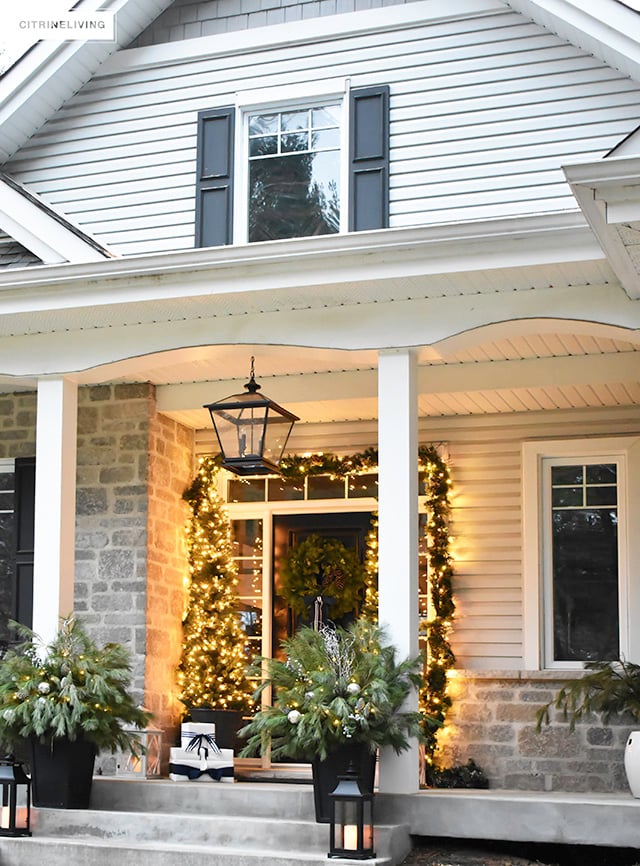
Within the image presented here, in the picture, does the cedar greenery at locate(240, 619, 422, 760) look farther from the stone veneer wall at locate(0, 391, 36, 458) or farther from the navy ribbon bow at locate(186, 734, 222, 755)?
the stone veneer wall at locate(0, 391, 36, 458)

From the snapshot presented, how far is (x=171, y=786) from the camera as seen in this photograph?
7.41m

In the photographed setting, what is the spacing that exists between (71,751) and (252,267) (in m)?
2.95

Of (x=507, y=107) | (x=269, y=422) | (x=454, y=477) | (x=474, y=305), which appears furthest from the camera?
(x=454, y=477)

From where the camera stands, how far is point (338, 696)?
6.55m

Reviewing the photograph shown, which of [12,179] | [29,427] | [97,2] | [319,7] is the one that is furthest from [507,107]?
[29,427]

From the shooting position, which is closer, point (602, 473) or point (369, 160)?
point (369, 160)

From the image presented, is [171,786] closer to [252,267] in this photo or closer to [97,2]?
[252,267]

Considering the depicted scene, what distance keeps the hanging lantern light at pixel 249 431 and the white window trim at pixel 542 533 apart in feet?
7.59

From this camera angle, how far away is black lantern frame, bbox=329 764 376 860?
628cm

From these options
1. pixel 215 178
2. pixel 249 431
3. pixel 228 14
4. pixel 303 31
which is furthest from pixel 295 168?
pixel 249 431

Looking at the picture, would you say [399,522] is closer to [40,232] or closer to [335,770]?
[335,770]

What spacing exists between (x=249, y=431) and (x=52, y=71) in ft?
10.7

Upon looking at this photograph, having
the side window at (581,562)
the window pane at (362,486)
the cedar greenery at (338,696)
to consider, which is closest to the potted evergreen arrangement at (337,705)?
the cedar greenery at (338,696)

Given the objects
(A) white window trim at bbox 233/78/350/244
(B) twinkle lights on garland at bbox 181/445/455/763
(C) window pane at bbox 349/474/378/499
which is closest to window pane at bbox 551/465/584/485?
(B) twinkle lights on garland at bbox 181/445/455/763
